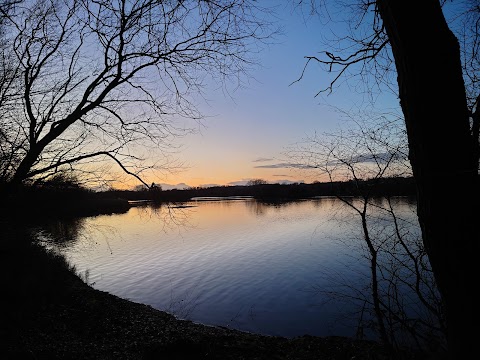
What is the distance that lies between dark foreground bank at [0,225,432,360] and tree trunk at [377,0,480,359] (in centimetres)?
346

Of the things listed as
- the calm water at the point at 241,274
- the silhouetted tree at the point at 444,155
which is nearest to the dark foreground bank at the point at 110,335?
the calm water at the point at 241,274

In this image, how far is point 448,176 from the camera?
5.50ft

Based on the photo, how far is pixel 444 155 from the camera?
1684 mm

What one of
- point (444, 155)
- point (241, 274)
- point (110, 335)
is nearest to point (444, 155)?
point (444, 155)

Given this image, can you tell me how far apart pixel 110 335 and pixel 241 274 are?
852 centimetres

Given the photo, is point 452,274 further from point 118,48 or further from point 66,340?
point 66,340

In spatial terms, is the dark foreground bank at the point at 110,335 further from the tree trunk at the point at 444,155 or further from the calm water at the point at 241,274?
the tree trunk at the point at 444,155

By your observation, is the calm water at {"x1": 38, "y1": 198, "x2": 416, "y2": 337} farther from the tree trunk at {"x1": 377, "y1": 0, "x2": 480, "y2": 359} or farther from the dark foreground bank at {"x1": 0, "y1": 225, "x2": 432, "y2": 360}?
the tree trunk at {"x1": 377, "y1": 0, "x2": 480, "y2": 359}

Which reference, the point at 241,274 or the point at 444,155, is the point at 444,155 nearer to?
the point at 444,155

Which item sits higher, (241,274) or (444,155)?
(444,155)

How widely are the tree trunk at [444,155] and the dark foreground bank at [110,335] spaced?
346 cm

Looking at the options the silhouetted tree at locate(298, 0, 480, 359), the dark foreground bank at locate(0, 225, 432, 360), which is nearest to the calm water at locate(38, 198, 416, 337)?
the dark foreground bank at locate(0, 225, 432, 360)

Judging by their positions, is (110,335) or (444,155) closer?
(444,155)

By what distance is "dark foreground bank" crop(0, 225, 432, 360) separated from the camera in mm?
5902
